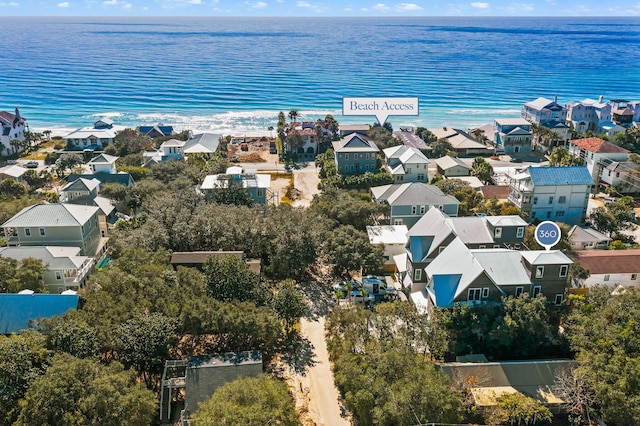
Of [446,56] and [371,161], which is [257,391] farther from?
[446,56]

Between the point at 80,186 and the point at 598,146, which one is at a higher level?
the point at 80,186

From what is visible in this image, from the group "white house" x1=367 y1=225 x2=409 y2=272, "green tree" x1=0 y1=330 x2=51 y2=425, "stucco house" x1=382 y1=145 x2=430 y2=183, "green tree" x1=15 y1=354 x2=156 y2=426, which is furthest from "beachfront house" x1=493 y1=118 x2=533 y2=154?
"green tree" x1=0 y1=330 x2=51 y2=425

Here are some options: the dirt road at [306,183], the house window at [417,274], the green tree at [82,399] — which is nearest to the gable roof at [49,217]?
the green tree at [82,399]

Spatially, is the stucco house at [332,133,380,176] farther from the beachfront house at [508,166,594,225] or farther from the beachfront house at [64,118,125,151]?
the beachfront house at [64,118,125,151]

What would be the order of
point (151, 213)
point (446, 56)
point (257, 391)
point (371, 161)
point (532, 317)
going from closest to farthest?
A: point (257, 391) → point (532, 317) → point (151, 213) → point (371, 161) → point (446, 56)

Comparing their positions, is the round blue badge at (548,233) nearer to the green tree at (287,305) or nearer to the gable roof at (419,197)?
the gable roof at (419,197)

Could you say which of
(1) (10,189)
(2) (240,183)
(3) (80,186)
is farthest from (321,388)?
(1) (10,189)

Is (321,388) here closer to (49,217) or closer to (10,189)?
(49,217)

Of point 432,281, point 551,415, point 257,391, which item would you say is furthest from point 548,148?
point 257,391
